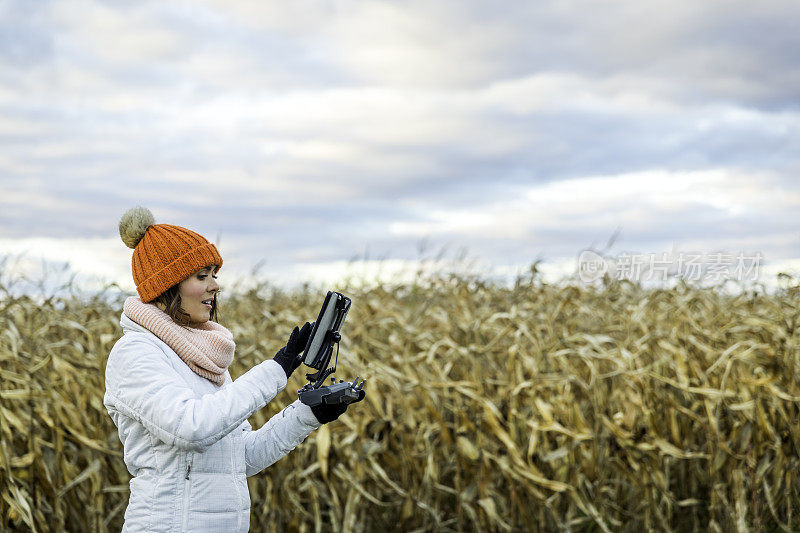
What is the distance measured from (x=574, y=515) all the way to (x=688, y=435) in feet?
2.58

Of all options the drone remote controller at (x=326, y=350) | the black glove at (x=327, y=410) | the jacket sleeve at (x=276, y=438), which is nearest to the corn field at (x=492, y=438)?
the jacket sleeve at (x=276, y=438)

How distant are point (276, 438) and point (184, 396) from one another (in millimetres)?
473

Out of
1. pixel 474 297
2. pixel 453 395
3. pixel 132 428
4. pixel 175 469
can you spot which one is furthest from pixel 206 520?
pixel 474 297

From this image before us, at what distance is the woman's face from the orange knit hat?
1.1 inches

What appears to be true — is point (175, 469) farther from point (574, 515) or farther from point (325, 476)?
point (574, 515)

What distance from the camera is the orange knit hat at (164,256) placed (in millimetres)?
2297

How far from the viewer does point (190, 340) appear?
2.30m

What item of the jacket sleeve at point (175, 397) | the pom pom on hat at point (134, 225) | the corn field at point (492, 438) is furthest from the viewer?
the corn field at point (492, 438)

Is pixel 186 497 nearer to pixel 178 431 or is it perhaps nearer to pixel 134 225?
pixel 178 431

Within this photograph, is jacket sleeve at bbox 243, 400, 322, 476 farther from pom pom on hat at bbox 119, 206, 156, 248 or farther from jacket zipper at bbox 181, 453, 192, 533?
pom pom on hat at bbox 119, 206, 156, 248

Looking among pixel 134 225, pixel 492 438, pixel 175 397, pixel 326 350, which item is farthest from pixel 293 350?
pixel 492 438

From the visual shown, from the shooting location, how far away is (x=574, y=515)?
415 cm

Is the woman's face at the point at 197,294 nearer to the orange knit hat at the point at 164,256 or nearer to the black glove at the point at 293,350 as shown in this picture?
the orange knit hat at the point at 164,256

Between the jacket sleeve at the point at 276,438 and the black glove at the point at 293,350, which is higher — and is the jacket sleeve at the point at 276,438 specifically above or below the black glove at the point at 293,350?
below
